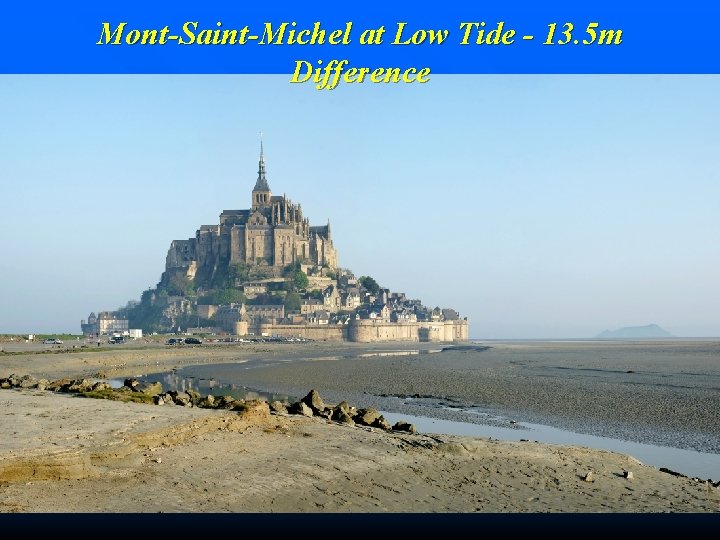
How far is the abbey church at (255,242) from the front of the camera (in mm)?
153750

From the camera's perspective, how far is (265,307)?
13975 centimetres

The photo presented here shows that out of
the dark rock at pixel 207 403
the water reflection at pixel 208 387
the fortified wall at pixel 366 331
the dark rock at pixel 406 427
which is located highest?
the fortified wall at pixel 366 331

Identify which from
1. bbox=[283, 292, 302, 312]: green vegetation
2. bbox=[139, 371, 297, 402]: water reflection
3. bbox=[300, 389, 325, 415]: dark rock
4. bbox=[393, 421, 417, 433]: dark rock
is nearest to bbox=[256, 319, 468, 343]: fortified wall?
bbox=[283, 292, 302, 312]: green vegetation

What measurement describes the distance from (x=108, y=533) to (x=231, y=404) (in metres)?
12.8

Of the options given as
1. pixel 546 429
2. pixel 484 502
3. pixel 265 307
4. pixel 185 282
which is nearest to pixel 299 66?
pixel 484 502

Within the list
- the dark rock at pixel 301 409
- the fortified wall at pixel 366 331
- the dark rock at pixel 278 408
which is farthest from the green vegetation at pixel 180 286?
the dark rock at pixel 301 409

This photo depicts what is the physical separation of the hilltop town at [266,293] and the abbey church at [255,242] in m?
0.20

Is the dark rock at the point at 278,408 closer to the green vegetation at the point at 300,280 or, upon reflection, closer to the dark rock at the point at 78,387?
the dark rock at the point at 78,387

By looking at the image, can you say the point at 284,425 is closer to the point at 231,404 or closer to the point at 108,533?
the point at 231,404

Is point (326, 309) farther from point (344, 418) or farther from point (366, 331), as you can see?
point (344, 418)

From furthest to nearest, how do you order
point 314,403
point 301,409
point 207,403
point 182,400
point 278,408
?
1. point 207,403
2. point 182,400
3. point 314,403
4. point 278,408
5. point 301,409

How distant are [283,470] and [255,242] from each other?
144058 mm

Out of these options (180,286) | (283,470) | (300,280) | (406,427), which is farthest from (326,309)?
(283,470)

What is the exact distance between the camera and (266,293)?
147625 millimetres
